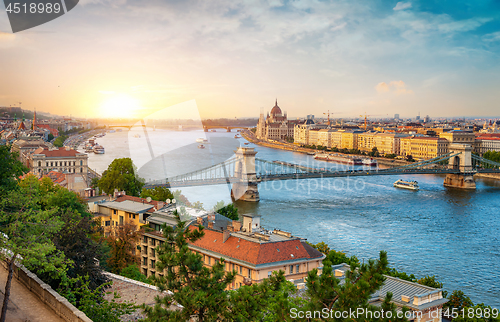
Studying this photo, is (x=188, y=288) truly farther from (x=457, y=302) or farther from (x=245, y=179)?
(x=245, y=179)

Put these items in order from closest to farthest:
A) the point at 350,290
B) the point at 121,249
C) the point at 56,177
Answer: the point at 350,290 < the point at 121,249 < the point at 56,177

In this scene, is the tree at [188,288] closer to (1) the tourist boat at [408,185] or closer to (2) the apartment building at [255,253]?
(2) the apartment building at [255,253]

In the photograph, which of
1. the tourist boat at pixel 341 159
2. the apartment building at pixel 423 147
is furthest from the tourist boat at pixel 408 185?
the apartment building at pixel 423 147

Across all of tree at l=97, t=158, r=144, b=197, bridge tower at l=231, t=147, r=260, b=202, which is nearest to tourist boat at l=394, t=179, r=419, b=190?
bridge tower at l=231, t=147, r=260, b=202

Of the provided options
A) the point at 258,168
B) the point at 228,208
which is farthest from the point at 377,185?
the point at 228,208

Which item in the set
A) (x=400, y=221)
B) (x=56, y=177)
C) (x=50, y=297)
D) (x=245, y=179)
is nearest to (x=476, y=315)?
(x=50, y=297)

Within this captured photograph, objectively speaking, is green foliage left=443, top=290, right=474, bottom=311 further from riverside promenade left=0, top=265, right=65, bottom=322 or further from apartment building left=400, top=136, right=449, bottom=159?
apartment building left=400, top=136, right=449, bottom=159

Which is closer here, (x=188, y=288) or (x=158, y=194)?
(x=188, y=288)
